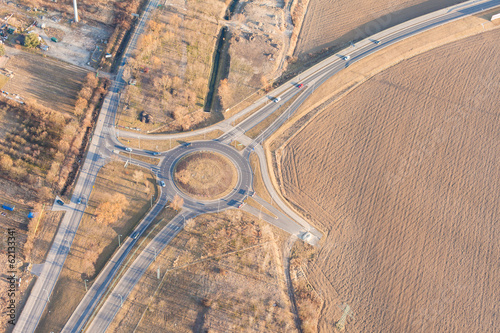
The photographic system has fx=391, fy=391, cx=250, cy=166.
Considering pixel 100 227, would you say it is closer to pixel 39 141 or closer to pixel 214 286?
pixel 214 286

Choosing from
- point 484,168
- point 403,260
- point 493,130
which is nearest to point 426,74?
point 493,130

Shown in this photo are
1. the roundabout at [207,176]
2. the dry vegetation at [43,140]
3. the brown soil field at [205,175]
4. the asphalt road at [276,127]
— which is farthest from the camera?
the brown soil field at [205,175]

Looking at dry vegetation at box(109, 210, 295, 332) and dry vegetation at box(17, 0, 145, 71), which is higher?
dry vegetation at box(17, 0, 145, 71)

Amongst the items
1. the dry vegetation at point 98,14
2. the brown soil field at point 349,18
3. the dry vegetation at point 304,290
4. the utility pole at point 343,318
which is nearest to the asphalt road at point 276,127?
the dry vegetation at point 304,290

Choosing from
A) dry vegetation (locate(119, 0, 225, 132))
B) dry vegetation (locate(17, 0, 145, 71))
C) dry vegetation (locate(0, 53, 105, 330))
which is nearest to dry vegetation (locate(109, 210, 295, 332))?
dry vegetation (locate(0, 53, 105, 330))

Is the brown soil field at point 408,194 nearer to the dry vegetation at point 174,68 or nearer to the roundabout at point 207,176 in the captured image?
the roundabout at point 207,176

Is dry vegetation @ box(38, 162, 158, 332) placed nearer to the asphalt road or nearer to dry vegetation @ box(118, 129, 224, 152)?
the asphalt road

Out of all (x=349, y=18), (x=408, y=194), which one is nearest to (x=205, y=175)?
(x=408, y=194)
